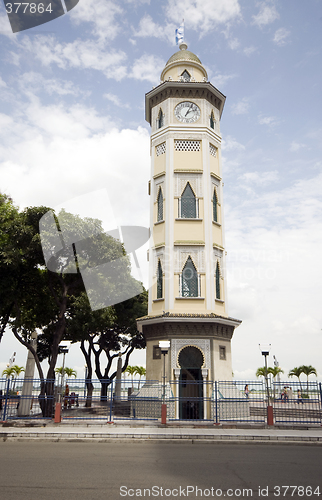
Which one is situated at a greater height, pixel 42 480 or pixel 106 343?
pixel 106 343

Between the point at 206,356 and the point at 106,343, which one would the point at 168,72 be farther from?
the point at 106,343

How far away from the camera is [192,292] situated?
2134 centimetres

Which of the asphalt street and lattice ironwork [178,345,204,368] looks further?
lattice ironwork [178,345,204,368]

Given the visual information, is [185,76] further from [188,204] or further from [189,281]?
[189,281]

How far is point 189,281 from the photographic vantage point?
848 inches

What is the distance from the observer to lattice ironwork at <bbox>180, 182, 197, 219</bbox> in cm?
2264

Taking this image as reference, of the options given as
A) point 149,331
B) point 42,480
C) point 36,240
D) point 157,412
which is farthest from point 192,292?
point 42,480

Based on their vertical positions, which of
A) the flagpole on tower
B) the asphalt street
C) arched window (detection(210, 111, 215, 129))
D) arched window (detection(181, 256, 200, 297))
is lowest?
the asphalt street

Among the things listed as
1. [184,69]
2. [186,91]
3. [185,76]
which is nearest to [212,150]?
[186,91]

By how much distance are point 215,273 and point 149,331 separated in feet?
16.3

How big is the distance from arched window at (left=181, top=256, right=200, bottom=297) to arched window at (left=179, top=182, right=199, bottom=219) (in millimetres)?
2613

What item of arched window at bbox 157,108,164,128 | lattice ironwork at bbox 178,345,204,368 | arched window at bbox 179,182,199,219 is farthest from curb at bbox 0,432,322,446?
arched window at bbox 157,108,164,128

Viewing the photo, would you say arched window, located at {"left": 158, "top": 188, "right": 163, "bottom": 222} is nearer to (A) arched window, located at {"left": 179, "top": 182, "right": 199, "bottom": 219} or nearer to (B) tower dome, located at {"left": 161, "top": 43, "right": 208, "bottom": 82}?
(A) arched window, located at {"left": 179, "top": 182, "right": 199, "bottom": 219}

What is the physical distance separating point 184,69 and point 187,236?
1188 centimetres
